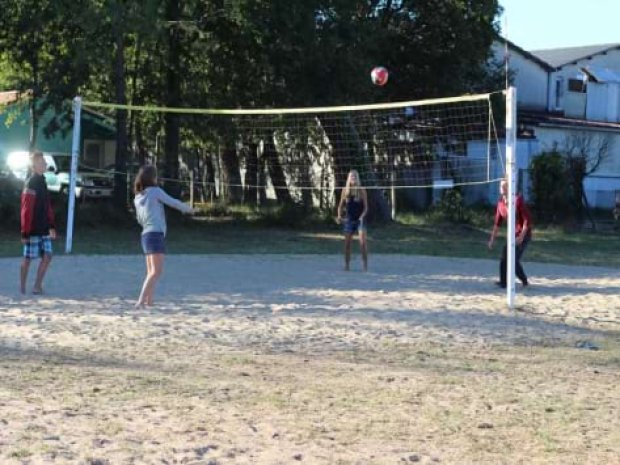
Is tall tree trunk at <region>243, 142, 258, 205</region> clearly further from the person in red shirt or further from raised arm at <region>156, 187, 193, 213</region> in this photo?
raised arm at <region>156, 187, 193, 213</region>

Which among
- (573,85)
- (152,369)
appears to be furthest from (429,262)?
(573,85)

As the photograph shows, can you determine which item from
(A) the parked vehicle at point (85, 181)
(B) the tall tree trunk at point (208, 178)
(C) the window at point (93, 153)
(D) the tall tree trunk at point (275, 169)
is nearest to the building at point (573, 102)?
(D) the tall tree trunk at point (275, 169)

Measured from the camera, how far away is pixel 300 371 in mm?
7039

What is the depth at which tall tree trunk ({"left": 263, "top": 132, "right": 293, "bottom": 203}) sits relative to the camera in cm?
2712

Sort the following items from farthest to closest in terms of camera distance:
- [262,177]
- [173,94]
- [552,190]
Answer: [262,177]
[552,190]
[173,94]

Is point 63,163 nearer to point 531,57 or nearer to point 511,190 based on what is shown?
point 531,57

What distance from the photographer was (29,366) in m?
6.91

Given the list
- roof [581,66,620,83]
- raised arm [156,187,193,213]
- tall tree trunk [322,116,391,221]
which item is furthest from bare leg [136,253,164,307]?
roof [581,66,620,83]

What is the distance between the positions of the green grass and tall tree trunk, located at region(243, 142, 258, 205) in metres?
4.12

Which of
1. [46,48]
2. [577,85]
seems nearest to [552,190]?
[577,85]

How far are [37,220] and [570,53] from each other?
3392 cm

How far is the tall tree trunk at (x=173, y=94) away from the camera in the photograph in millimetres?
22969

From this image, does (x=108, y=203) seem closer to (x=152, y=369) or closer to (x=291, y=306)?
(x=291, y=306)

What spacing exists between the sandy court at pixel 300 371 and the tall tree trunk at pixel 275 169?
14.3 meters
